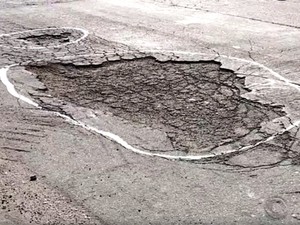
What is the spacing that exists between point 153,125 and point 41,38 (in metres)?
4.64

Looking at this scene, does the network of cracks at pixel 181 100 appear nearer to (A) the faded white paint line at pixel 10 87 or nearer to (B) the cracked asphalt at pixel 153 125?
(B) the cracked asphalt at pixel 153 125

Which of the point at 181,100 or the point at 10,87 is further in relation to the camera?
the point at 10,87

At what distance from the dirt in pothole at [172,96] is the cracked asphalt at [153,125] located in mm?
22

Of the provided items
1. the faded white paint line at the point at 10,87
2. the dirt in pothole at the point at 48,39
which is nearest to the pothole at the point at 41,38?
the dirt in pothole at the point at 48,39

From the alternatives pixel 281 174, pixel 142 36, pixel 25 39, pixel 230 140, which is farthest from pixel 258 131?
pixel 25 39

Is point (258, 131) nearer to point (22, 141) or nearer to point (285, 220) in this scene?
point (285, 220)

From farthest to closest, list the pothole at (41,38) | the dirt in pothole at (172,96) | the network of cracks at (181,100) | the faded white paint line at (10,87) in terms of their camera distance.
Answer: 1. the pothole at (41,38)
2. the faded white paint line at (10,87)
3. the dirt in pothole at (172,96)
4. the network of cracks at (181,100)

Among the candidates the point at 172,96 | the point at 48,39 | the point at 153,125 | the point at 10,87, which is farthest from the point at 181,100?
the point at 48,39

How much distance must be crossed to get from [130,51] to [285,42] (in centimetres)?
279

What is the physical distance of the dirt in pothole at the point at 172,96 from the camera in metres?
5.28

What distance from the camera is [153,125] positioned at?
5.42 metres

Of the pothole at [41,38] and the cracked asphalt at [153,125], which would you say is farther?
the pothole at [41,38]

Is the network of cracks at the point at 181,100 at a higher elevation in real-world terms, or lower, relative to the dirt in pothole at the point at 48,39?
higher

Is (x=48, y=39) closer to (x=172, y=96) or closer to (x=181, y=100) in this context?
(x=172, y=96)
